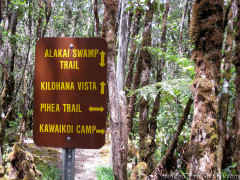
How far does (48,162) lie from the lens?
8.83 metres

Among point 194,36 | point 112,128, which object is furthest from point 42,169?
point 194,36

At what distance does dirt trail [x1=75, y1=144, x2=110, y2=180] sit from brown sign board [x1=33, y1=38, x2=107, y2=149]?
4852 millimetres

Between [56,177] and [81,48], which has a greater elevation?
[81,48]

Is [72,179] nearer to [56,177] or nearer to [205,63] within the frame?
[205,63]

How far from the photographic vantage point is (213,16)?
2451 millimetres

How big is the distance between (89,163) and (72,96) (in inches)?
311

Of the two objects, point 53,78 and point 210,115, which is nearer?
point 53,78

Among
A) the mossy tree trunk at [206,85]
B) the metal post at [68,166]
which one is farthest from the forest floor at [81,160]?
the mossy tree trunk at [206,85]

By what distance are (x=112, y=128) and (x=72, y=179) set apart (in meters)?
1.91

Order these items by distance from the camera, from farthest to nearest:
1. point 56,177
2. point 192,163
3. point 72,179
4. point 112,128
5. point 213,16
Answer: point 56,177 < point 112,128 < point 213,16 < point 192,163 < point 72,179

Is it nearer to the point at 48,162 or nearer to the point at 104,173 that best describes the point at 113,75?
the point at 104,173

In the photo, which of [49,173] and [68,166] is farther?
[49,173]

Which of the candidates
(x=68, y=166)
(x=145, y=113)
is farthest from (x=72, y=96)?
(x=145, y=113)

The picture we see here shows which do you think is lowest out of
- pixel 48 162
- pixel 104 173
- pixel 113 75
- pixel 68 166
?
pixel 48 162
